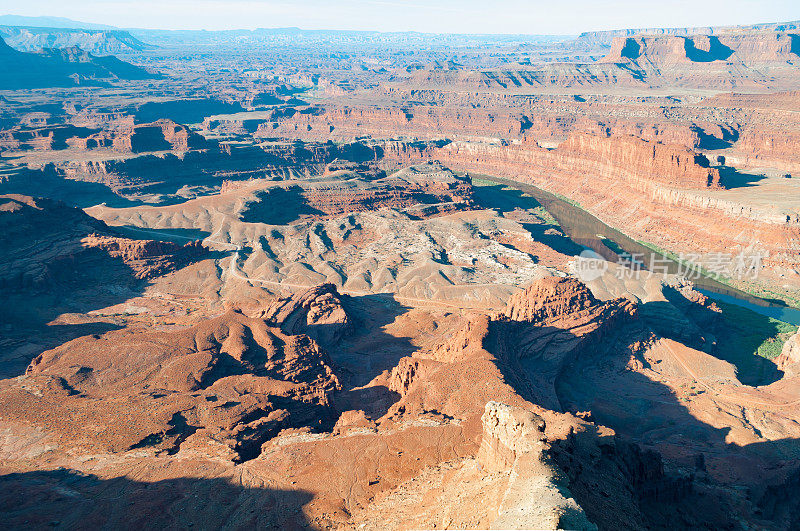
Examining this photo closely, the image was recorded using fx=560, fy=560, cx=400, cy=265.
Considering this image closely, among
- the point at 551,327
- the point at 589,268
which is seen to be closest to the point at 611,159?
the point at 589,268

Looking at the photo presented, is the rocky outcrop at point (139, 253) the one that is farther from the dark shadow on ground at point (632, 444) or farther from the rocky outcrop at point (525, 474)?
the rocky outcrop at point (525, 474)

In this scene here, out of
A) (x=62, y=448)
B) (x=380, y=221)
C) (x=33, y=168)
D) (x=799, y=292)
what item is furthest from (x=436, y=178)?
(x=62, y=448)

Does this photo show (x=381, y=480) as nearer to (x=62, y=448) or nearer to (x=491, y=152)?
(x=62, y=448)

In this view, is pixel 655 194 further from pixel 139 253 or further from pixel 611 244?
pixel 139 253

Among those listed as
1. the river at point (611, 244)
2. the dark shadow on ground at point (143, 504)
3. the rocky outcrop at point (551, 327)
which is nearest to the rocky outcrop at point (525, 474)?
the dark shadow on ground at point (143, 504)

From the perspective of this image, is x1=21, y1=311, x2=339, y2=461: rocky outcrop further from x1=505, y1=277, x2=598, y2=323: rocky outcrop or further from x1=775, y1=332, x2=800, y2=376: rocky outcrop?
x1=775, y1=332, x2=800, y2=376: rocky outcrop

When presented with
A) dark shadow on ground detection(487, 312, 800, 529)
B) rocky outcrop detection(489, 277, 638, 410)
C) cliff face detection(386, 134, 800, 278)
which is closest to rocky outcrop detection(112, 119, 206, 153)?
cliff face detection(386, 134, 800, 278)
